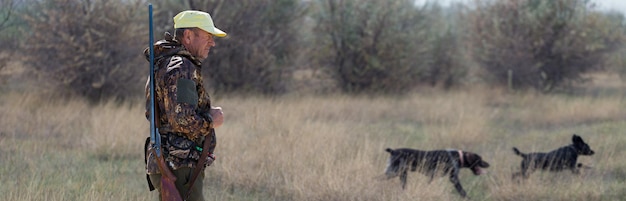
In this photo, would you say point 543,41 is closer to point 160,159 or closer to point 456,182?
point 456,182

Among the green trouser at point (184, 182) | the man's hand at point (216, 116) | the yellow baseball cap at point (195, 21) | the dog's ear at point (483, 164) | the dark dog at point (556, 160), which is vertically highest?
the yellow baseball cap at point (195, 21)

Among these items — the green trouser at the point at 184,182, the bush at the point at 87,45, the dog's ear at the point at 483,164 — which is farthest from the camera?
the bush at the point at 87,45

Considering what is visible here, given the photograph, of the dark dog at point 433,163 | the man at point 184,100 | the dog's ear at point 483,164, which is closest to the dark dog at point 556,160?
the dog's ear at point 483,164

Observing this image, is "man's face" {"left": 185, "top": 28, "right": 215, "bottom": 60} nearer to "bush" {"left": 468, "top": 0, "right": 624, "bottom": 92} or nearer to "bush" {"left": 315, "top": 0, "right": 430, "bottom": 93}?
"bush" {"left": 315, "top": 0, "right": 430, "bottom": 93}

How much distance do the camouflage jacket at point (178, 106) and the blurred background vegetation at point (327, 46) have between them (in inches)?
375

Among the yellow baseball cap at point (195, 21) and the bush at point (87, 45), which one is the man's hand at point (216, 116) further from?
the bush at point (87, 45)

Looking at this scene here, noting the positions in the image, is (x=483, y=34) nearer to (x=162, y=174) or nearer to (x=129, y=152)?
(x=129, y=152)

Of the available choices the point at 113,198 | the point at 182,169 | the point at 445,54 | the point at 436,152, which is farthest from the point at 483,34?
the point at 182,169

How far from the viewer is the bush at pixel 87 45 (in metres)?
12.8

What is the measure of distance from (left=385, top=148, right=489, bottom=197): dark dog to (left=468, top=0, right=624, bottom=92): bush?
1170 centimetres

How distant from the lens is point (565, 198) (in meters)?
6.43

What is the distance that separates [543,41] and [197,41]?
16.8 metres

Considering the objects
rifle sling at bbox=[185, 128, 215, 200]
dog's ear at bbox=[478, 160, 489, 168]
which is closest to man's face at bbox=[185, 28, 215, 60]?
rifle sling at bbox=[185, 128, 215, 200]

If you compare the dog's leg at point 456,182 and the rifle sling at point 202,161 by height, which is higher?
the rifle sling at point 202,161
